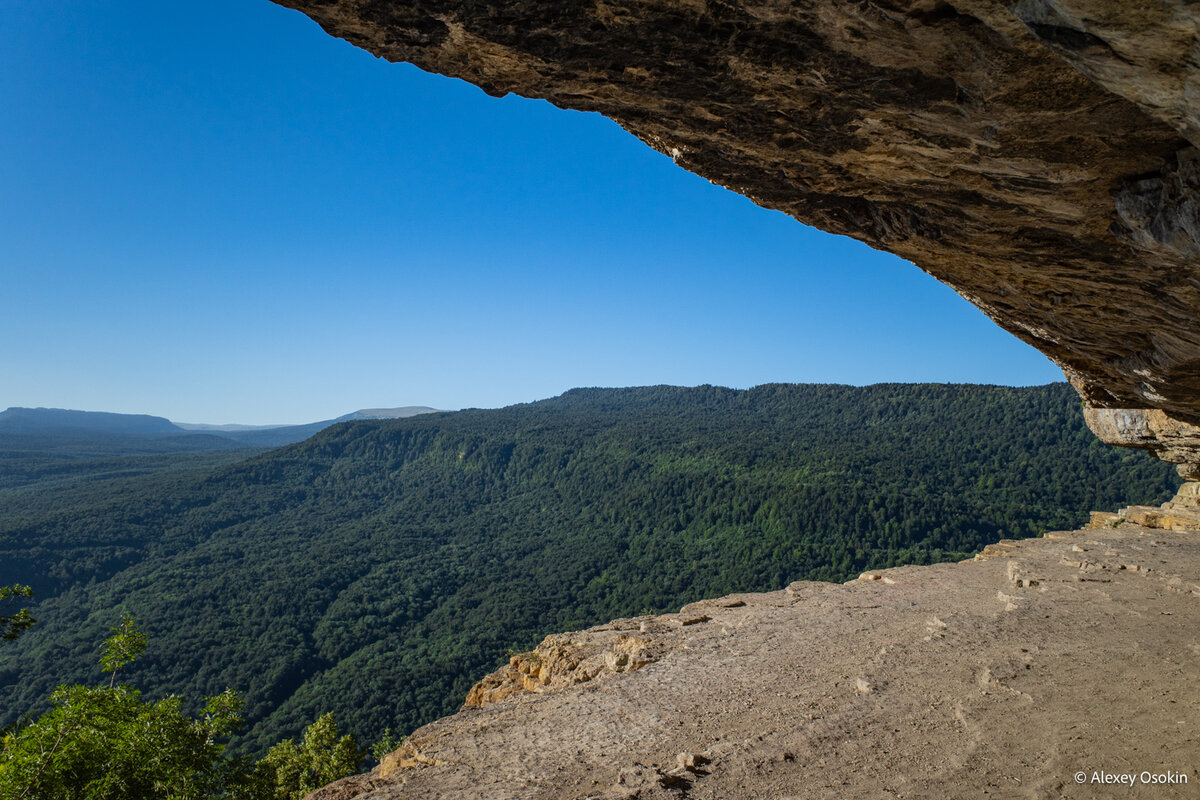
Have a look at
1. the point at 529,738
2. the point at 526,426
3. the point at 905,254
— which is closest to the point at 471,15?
the point at 905,254

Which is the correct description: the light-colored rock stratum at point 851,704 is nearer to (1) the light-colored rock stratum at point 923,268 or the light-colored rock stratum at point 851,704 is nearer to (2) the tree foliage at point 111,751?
(1) the light-colored rock stratum at point 923,268

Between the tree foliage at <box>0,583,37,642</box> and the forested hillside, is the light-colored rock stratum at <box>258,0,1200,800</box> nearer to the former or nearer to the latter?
the tree foliage at <box>0,583,37,642</box>

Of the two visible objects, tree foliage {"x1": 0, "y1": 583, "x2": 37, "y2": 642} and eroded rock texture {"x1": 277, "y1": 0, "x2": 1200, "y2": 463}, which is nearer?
eroded rock texture {"x1": 277, "y1": 0, "x2": 1200, "y2": 463}

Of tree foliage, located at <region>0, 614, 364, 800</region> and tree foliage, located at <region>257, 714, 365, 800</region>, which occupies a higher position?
tree foliage, located at <region>0, 614, 364, 800</region>

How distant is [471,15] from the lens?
13.8 feet

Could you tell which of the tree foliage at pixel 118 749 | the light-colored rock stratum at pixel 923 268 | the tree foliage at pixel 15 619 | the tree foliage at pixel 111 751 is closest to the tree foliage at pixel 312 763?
the tree foliage at pixel 118 749

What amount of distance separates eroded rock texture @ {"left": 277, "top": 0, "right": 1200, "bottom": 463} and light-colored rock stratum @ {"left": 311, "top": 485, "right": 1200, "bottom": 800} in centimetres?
525

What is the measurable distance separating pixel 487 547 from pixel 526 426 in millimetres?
60835

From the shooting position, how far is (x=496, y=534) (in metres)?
120

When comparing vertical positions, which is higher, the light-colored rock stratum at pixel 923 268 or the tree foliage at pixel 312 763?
the light-colored rock stratum at pixel 923 268

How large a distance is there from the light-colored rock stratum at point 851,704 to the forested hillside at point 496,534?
49956 millimetres

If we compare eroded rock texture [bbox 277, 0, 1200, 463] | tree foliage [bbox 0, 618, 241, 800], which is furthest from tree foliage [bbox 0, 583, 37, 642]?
eroded rock texture [bbox 277, 0, 1200, 463]

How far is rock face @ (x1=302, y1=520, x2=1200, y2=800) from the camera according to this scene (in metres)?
7.18

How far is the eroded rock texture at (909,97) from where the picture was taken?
3.46m
